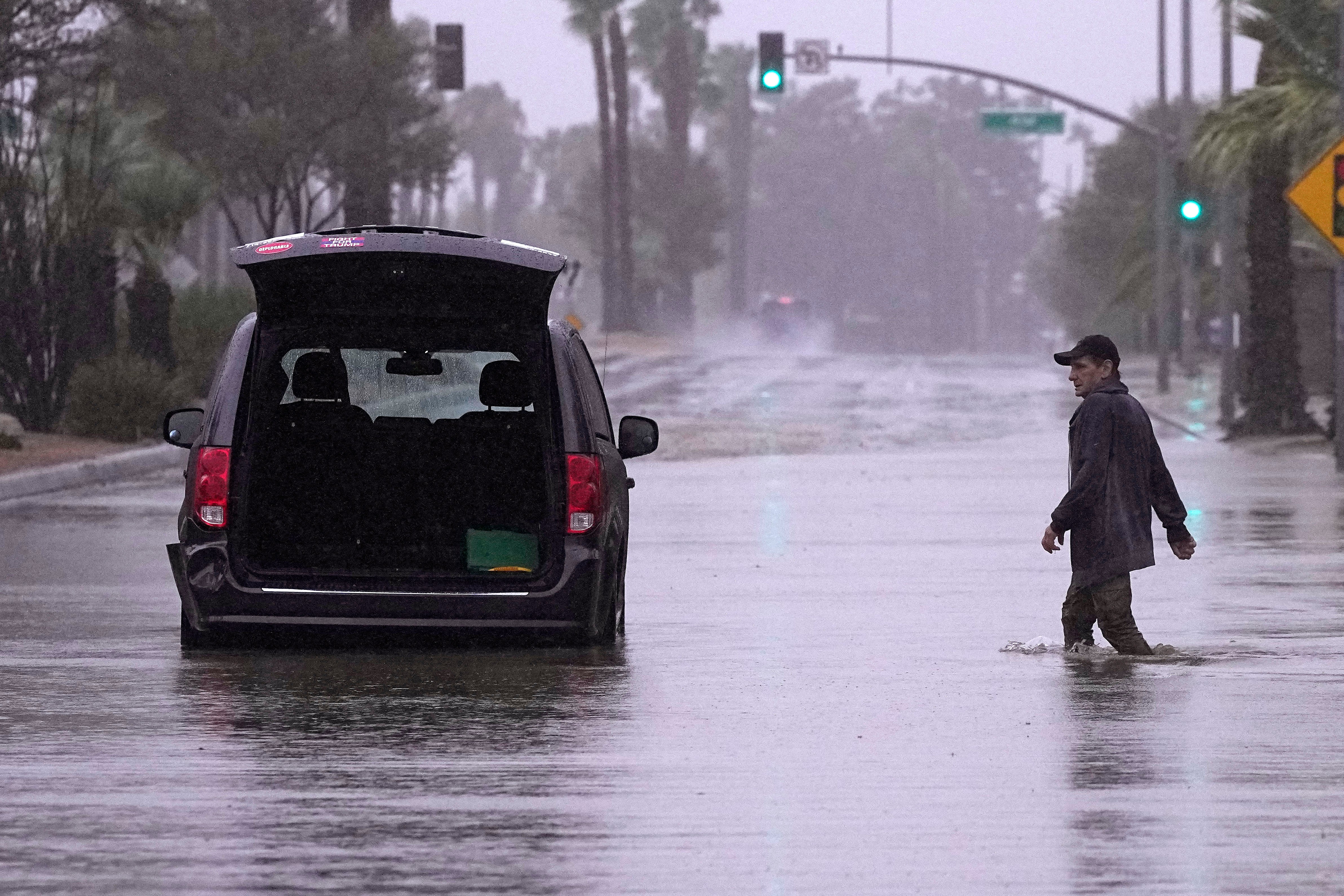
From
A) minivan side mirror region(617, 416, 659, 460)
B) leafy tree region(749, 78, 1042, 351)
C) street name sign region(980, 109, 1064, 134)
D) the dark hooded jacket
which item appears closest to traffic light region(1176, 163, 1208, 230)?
street name sign region(980, 109, 1064, 134)

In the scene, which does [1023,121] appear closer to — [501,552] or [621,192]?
[621,192]

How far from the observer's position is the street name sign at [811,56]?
161 ft

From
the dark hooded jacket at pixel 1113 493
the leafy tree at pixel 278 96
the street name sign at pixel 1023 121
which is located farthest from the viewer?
the street name sign at pixel 1023 121

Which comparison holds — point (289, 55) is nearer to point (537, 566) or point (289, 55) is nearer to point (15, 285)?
point (15, 285)

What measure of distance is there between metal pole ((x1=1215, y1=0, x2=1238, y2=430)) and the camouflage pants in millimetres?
24151

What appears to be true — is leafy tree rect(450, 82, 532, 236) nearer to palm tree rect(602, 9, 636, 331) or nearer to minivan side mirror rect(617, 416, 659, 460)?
palm tree rect(602, 9, 636, 331)

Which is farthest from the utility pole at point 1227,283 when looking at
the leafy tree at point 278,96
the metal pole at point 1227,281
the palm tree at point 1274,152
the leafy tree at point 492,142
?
the leafy tree at point 492,142

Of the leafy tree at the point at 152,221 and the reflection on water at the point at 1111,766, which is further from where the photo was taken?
the leafy tree at the point at 152,221

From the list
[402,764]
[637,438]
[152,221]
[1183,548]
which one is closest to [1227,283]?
[152,221]

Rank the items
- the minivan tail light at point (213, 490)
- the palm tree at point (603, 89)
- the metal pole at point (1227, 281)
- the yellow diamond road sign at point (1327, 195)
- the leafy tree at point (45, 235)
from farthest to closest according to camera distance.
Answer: the palm tree at point (603, 89) → the metal pole at point (1227, 281) → the leafy tree at point (45, 235) → the yellow diamond road sign at point (1327, 195) → the minivan tail light at point (213, 490)

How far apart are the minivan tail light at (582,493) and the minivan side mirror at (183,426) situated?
199 centimetres

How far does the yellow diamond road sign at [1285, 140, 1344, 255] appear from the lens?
86.1 ft

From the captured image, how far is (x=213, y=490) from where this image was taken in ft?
39.5

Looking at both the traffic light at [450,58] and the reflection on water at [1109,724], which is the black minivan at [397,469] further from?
the traffic light at [450,58]
